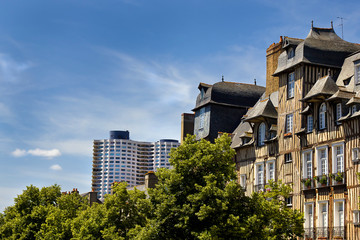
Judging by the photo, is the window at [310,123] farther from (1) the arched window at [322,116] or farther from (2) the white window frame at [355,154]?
(2) the white window frame at [355,154]

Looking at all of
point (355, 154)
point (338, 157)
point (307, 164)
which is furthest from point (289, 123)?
point (355, 154)

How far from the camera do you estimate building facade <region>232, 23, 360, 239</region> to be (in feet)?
102

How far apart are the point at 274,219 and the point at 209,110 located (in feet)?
62.2

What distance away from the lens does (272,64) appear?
42.3 metres

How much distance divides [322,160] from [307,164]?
1289 millimetres

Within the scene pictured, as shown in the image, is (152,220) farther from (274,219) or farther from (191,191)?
(274,219)

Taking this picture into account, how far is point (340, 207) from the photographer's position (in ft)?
103

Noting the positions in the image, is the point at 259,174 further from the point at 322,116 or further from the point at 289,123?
the point at 322,116

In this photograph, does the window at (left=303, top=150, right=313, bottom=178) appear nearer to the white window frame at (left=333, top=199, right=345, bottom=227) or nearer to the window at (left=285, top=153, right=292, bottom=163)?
the window at (left=285, top=153, right=292, bottom=163)

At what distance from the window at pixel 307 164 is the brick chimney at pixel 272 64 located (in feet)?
28.3

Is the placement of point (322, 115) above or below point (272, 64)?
below

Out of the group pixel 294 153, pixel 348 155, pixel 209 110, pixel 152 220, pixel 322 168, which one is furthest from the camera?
pixel 209 110

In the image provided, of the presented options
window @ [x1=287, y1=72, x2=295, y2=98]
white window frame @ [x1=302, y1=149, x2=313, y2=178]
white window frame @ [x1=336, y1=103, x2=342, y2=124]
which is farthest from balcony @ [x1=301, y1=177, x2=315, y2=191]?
window @ [x1=287, y1=72, x2=295, y2=98]

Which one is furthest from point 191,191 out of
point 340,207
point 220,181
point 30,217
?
point 30,217
